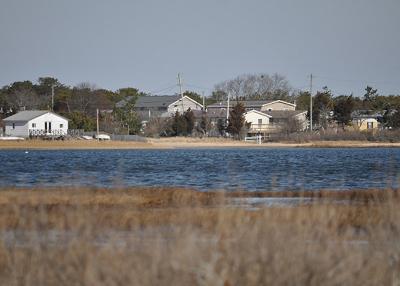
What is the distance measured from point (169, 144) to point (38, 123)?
63.1 feet

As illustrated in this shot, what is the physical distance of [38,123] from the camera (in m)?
113

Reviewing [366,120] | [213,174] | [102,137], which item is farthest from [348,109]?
[213,174]

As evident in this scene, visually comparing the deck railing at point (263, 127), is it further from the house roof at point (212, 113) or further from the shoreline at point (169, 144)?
the shoreline at point (169, 144)

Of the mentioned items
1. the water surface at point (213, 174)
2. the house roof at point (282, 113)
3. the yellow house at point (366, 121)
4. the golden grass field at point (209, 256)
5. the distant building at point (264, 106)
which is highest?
the distant building at point (264, 106)

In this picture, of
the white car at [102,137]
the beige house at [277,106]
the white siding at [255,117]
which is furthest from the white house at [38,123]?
the beige house at [277,106]

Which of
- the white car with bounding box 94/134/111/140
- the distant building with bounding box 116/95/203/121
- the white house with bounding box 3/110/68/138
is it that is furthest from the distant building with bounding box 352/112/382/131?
the white house with bounding box 3/110/68/138

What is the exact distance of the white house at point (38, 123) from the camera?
368 feet

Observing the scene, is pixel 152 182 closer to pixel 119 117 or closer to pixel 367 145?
pixel 367 145

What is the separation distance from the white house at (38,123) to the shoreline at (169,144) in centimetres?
1079

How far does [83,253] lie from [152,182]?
87.3 feet

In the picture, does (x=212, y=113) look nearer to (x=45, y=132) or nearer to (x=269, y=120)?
(x=269, y=120)

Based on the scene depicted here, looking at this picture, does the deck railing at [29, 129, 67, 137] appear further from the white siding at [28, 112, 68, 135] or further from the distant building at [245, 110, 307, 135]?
the distant building at [245, 110, 307, 135]

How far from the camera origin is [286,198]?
73.5ft

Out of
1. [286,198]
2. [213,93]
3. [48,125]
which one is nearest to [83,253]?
[286,198]
